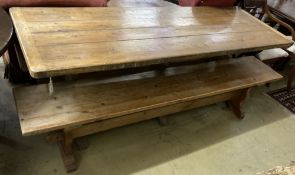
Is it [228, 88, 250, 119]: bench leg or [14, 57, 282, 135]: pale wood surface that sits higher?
[14, 57, 282, 135]: pale wood surface

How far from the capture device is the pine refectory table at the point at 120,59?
136 cm

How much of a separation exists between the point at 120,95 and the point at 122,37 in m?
0.36

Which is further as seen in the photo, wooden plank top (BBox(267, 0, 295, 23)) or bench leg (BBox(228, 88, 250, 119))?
wooden plank top (BBox(267, 0, 295, 23))

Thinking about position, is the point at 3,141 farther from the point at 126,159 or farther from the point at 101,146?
the point at 126,159

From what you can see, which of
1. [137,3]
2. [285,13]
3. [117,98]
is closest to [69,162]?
[117,98]

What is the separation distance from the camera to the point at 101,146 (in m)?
1.89

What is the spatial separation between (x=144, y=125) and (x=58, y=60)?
103 cm

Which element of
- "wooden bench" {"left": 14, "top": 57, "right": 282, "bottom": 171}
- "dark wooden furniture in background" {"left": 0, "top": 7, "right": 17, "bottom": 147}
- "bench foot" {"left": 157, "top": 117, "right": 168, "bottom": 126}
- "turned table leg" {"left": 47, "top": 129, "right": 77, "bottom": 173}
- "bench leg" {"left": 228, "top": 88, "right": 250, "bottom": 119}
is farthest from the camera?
"bench leg" {"left": 228, "top": 88, "right": 250, "bottom": 119}

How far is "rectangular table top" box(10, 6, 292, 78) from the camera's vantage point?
4.27ft

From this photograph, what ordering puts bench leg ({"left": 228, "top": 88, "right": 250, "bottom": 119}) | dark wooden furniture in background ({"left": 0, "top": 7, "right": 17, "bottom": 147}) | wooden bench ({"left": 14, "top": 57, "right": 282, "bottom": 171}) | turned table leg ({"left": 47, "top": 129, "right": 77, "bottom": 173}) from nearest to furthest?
1. dark wooden furniture in background ({"left": 0, "top": 7, "right": 17, "bottom": 147})
2. wooden bench ({"left": 14, "top": 57, "right": 282, "bottom": 171})
3. turned table leg ({"left": 47, "top": 129, "right": 77, "bottom": 173})
4. bench leg ({"left": 228, "top": 88, "right": 250, "bottom": 119})

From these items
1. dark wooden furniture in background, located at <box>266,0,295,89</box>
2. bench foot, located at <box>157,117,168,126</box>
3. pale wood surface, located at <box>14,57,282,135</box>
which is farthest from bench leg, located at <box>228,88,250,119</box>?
dark wooden furniture in background, located at <box>266,0,295,89</box>

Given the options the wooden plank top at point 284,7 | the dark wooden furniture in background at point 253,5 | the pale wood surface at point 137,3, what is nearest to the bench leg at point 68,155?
the pale wood surface at point 137,3

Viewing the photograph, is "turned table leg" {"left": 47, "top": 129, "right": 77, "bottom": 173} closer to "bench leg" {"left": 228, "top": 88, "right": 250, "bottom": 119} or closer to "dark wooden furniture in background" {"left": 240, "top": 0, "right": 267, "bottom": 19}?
"bench leg" {"left": 228, "top": 88, "right": 250, "bottom": 119}

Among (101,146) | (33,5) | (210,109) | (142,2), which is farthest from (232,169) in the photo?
(33,5)
